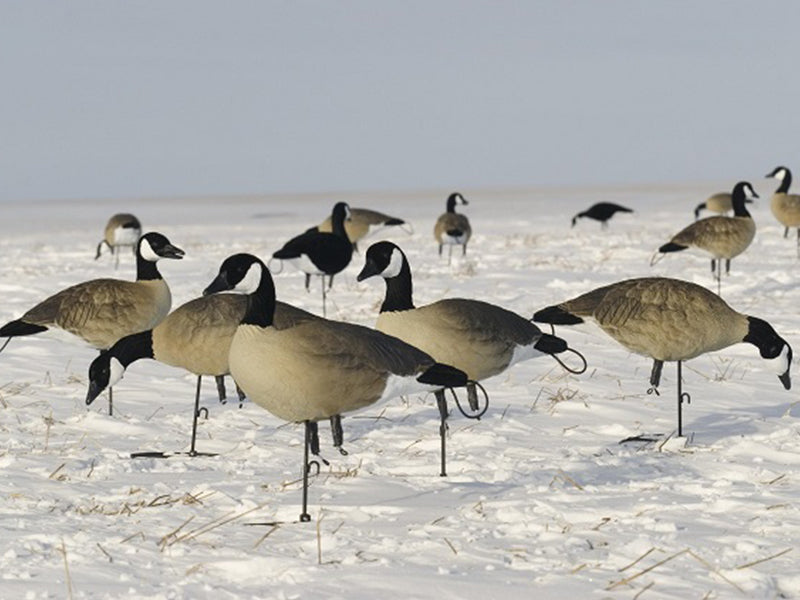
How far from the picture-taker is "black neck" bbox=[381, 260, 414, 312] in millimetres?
8520

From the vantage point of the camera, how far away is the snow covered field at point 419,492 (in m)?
5.28

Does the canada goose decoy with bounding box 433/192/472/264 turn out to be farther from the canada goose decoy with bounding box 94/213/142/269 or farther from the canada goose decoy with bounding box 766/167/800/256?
the canada goose decoy with bounding box 766/167/800/256

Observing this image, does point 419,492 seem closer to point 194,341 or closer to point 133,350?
point 194,341

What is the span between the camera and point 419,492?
7.07 metres

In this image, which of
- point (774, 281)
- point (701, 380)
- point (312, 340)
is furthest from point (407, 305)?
point (774, 281)

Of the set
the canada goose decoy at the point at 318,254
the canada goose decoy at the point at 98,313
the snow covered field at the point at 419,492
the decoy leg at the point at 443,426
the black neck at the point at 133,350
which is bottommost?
the snow covered field at the point at 419,492

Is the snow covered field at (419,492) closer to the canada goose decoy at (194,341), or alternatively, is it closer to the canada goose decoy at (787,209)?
the canada goose decoy at (194,341)

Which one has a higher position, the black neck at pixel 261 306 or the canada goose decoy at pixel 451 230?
the canada goose decoy at pixel 451 230

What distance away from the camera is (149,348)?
30.3 feet

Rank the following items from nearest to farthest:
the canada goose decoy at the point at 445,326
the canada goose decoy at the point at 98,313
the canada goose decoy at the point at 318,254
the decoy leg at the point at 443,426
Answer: the decoy leg at the point at 443,426
the canada goose decoy at the point at 445,326
the canada goose decoy at the point at 98,313
the canada goose decoy at the point at 318,254

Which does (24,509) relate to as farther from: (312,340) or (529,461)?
(529,461)

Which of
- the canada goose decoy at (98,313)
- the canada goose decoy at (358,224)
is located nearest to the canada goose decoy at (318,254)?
the canada goose decoy at (358,224)

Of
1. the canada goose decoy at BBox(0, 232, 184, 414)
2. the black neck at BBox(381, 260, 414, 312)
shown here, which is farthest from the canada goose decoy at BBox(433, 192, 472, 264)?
the black neck at BBox(381, 260, 414, 312)

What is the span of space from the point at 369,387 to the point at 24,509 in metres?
2.12
